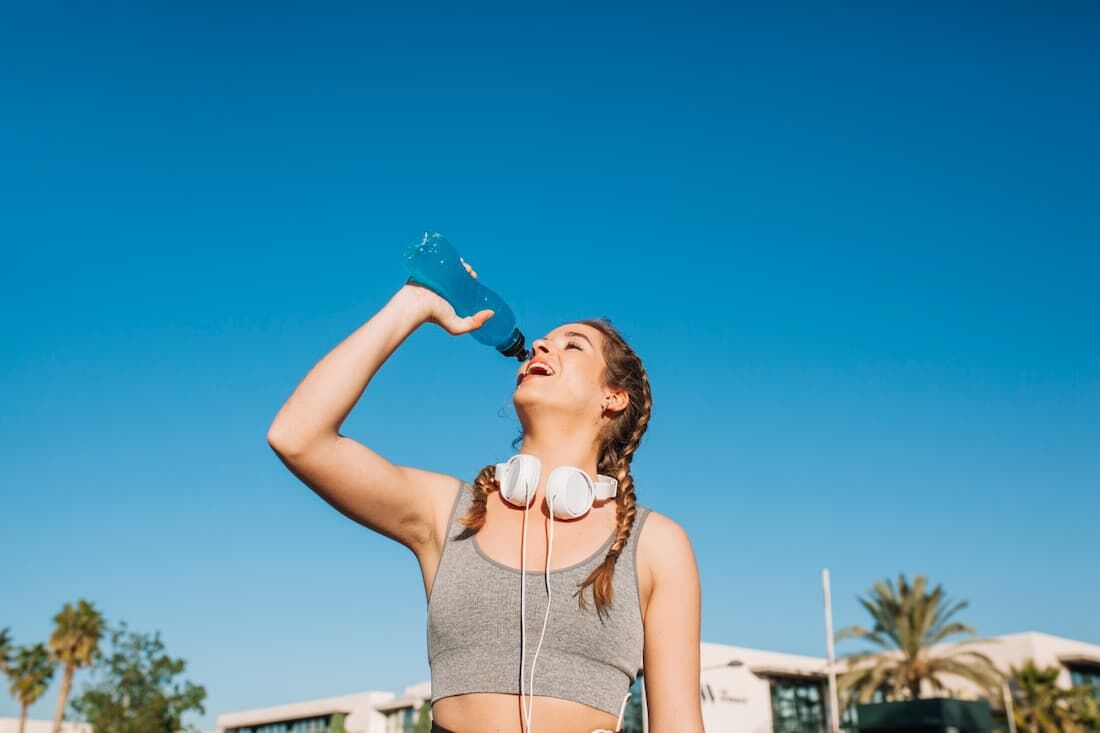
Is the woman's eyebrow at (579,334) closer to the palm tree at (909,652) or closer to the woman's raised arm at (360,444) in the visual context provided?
the woman's raised arm at (360,444)

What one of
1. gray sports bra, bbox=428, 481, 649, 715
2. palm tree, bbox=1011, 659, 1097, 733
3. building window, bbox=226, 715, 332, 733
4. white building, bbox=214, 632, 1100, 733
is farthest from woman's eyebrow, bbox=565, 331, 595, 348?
building window, bbox=226, 715, 332, 733

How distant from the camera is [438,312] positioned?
Result: 2.60 meters

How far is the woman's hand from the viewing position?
255 centimetres

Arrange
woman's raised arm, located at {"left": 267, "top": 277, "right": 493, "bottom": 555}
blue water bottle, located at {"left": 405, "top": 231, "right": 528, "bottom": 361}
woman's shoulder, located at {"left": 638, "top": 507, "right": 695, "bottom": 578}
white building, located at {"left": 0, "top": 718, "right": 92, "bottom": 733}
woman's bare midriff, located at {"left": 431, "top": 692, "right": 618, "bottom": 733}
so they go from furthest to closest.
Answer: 1. white building, located at {"left": 0, "top": 718, "right": 92, "bottom": 733}
2. blue water bottle, located at {"left": 405, "top": 231, "right": 528, "bottom": 361}
3. woman's shoulder, located at {"left": 638, "top": 507, "right": 695, "bottom": 578}
4. woman's raised arm, located at {"left": 267, "top": 277, "right": 493, "bottom": 555}
5. woman's bare midriff, located at {"left": 431, "top": 692, "right": 618, "bottom": 733}

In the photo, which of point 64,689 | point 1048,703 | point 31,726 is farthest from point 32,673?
point 1048,703

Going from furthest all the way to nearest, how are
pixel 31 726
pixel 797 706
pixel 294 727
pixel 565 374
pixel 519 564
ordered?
pixel 31 726 → pixel 294 727 → pixel 797 706 → pixel 565 374 → pixel 519 564

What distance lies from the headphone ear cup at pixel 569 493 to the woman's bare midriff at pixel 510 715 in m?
0.52

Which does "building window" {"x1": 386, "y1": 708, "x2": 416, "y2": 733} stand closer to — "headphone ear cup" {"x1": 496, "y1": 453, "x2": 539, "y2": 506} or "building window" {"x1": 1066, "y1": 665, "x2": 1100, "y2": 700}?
"building window" {"x1": 1066, "y1": 665, "x2": 1100, "y2": 700}

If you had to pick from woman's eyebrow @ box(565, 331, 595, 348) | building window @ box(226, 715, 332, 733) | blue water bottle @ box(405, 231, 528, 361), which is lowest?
woman's eyebrow @ box(565, 331, 595, 348)

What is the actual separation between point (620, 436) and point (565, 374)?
357 millimetres

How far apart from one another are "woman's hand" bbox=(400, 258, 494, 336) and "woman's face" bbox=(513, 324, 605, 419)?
229 millimetres

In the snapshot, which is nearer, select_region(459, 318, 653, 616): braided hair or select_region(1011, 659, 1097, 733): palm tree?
select_region(459, 318, 653, 616): braided hair

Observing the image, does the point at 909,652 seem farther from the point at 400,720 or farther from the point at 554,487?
the point at 554,487

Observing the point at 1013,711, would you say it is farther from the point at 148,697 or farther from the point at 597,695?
the point at 597,695
